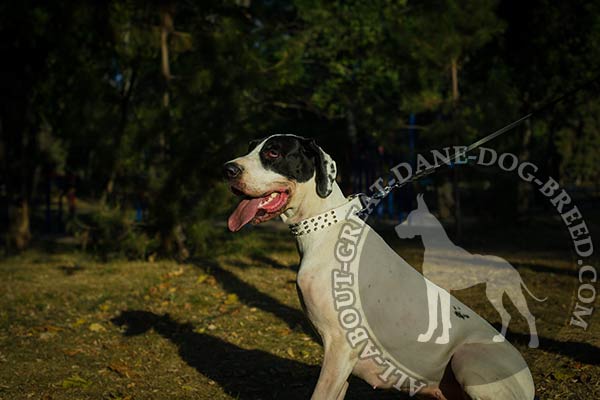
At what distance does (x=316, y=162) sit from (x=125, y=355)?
322 cm

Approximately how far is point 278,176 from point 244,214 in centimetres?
29

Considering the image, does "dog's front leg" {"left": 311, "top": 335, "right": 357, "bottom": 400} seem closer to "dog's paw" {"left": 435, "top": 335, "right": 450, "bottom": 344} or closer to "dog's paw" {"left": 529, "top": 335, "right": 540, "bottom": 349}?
"dog's paw" {"left": 435, "top": 335, "right": 450, "bottom": 344}

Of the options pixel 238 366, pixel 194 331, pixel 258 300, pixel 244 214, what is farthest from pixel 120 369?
pixel 258 300

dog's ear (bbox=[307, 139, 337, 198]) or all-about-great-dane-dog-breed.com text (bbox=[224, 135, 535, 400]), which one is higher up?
dog's ear (bbox=[307, 139, 337, 198])

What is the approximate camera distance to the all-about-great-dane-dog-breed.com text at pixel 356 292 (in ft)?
10.7

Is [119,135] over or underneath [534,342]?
over

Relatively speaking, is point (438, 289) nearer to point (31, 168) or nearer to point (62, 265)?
point (62, 265)

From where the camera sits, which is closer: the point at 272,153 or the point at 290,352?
the point at 272,153

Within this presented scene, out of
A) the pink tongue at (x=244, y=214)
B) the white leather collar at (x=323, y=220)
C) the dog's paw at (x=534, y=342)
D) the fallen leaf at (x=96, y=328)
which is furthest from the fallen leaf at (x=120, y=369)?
the dog's paw at (x=534, y=342)

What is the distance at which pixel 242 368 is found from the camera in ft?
17.1

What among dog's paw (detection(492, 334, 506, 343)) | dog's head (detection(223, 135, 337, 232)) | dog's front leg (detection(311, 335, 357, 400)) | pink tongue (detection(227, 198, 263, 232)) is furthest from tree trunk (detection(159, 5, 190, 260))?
dog's paw (detection(492, 334, 506, 343))

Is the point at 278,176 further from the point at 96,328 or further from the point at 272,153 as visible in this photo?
the point at 96,328

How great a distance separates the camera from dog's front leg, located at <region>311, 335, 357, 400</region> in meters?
3.30

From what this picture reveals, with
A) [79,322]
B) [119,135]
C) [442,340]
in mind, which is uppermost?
[119,135]
